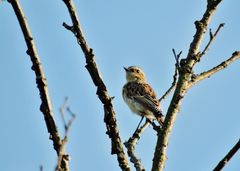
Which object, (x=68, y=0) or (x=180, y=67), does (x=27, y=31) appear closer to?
(x=68, y=0)

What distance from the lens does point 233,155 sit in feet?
13.5

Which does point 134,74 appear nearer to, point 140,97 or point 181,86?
point 140,97

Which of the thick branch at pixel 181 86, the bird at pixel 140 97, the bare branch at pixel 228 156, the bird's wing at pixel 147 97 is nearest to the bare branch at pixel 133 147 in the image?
the thick branch at pixel 181 86

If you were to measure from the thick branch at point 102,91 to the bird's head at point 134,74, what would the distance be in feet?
35.4

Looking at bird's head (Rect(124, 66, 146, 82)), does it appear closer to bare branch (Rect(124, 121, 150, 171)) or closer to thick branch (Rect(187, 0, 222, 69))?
bare branch (Rect(124, 121, 150, 171))

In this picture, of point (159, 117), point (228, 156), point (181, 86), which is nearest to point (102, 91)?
point (181, 86)

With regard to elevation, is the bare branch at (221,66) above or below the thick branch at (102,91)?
above

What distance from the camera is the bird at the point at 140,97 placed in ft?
41.2

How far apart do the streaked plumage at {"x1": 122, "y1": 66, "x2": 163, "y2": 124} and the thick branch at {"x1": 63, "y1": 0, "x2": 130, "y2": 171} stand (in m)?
6.01

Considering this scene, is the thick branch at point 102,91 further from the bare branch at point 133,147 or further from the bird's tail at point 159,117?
the bird's tail at point 159,117

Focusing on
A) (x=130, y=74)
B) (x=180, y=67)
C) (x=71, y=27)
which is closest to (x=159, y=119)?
(x=130, y=74)

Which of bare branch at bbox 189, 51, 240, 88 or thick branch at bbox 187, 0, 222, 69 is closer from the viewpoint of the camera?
thick branch at bbox 187, 0, 222, 69

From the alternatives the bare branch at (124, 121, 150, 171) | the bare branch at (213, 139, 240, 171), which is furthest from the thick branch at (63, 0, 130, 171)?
the bare branch at (213, 139, 240, 171)

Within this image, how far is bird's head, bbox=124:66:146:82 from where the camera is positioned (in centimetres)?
1643
